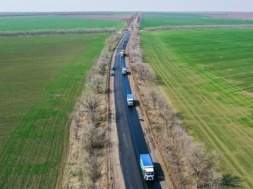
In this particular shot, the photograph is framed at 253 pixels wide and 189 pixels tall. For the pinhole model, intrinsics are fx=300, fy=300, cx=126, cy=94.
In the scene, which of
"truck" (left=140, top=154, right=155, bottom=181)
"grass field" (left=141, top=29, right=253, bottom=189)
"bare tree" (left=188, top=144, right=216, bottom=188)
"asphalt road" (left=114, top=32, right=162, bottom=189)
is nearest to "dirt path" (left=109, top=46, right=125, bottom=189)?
"asphalt road" (left=114, top=32, right=162, bottom=189)

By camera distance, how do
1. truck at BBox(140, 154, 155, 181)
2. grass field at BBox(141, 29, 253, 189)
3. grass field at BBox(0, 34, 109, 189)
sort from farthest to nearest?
grass field at BBox(141, 29, 253, 189) → grass field at BBox(0, 34, 109, 189) → truck at BBox(140, 154, 155, 181)

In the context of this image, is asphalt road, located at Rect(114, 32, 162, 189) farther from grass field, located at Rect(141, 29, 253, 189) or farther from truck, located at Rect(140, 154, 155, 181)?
grass field, located at Rect(141, 29, 253, 189)

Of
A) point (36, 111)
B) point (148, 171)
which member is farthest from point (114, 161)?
point (36, 111)

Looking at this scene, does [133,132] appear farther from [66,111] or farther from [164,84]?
[164,84]

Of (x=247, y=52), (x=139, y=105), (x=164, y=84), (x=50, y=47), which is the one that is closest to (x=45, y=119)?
(x=139, y=105)

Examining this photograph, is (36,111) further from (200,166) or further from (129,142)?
(200,166)

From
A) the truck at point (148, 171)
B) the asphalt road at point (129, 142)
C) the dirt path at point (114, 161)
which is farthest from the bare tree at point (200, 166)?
the dirt path at point (114, 161)

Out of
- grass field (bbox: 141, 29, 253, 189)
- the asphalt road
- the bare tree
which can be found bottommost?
grass field (bbox: 141, 29, 253, 189)
